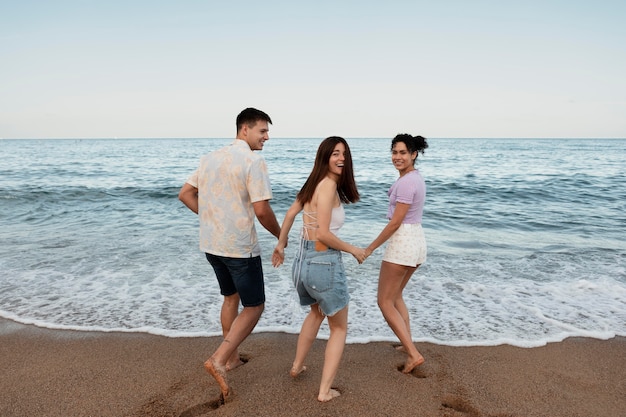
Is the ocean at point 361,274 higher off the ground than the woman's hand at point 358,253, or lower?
lower

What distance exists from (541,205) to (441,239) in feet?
22.4

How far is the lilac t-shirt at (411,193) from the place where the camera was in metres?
3.44

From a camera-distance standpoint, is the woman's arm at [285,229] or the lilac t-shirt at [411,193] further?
the lilac t-shirt at [411,193]

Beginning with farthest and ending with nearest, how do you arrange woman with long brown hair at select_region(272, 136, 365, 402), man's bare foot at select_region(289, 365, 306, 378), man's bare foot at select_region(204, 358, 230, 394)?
man's bare foot at select_region(289, 365, 306, 378)
man's bare foot at select_region(204, 358, 230, 394)
woman with long brown hair at select_region(272, 136, 365, 402)

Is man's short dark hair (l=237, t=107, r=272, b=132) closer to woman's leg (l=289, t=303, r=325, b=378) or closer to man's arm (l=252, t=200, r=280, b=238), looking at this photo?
man's arm (l=252, t=200, r=280, b=238)

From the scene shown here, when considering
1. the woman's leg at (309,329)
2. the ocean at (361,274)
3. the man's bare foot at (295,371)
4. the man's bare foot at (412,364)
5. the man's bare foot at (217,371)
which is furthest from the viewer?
the ocean at (361,274)

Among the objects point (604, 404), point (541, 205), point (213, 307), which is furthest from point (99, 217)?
point (541, 205)

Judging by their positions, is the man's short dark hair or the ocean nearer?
the man's short dark hair

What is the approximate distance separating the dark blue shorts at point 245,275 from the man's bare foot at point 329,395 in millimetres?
798

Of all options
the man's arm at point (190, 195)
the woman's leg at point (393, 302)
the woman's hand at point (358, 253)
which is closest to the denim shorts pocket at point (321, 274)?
the woman's hand at point (358, 253)

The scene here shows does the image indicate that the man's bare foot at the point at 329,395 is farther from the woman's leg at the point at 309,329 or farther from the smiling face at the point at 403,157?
the smiling face at the point at 403,157

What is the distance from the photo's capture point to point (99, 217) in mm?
11406

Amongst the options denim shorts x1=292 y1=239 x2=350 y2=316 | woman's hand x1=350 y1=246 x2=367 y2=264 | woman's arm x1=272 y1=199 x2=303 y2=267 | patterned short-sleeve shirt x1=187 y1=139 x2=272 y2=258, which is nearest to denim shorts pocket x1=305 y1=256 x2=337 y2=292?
denim shorts x1=292 y1=239 x2=350 y2=316

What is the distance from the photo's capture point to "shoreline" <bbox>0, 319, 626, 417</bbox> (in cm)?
313
